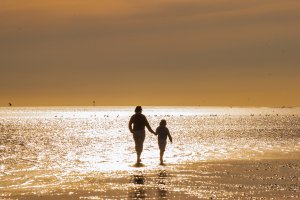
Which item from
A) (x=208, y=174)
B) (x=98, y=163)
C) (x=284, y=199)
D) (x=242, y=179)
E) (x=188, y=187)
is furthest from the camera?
(x=98, y=163)

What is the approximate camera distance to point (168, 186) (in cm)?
1681

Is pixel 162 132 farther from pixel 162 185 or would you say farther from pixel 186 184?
pixel 162 185

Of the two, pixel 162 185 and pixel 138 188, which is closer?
pixel 138 188

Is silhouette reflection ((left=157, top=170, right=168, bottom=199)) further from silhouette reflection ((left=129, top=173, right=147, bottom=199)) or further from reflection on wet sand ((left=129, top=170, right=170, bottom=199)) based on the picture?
silhouette reflection ((left=129, top=173, right=147, bottom=199))

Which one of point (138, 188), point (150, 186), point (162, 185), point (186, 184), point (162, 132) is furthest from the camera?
point (162, 132)

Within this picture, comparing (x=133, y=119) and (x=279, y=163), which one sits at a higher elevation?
(x=133, y=119)

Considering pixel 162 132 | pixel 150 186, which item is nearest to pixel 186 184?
pixel 150 186

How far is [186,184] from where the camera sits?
17359 mm

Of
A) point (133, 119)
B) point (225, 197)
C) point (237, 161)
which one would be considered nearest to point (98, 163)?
point (133, 119)

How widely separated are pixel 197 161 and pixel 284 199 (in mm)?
11012

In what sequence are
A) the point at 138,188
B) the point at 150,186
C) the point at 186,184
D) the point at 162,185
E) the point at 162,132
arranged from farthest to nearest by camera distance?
1. the point at 162,132
2. the point at 186,184
3. the point at 162,185
4. the point at 150,186
5. the point at 138,188

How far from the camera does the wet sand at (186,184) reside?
15.3 metres

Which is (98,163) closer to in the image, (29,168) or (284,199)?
(29,168)

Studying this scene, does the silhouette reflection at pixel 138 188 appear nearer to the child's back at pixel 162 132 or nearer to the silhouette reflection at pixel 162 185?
the silhouette reflection at pixel 162 185
